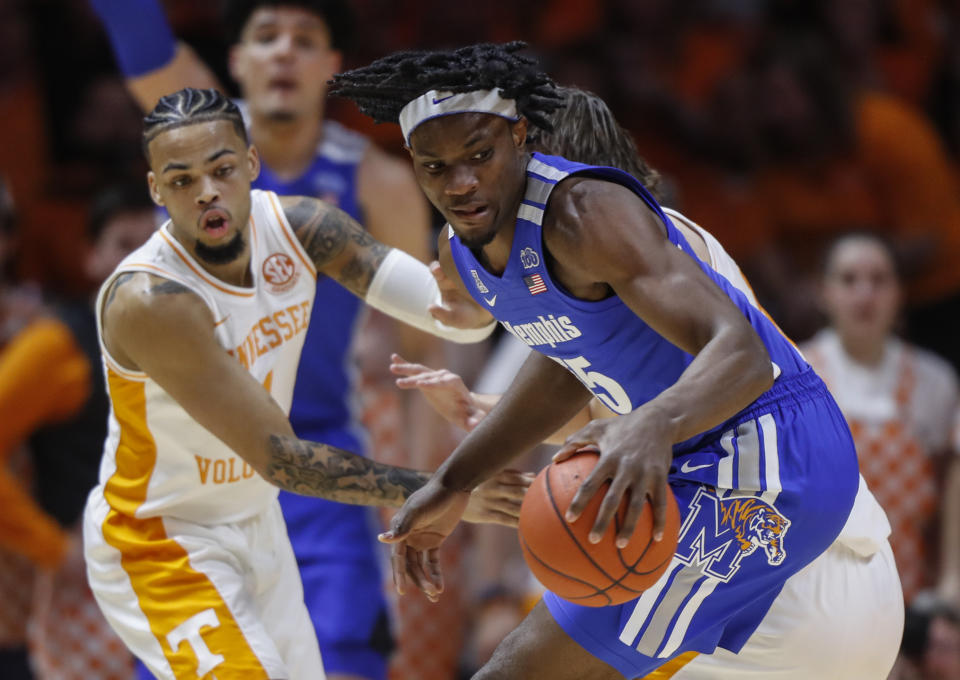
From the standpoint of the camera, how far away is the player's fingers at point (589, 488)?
267cm

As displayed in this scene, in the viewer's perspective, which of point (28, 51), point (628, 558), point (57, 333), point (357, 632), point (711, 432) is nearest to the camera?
point (628, 558)

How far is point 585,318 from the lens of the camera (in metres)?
3.24

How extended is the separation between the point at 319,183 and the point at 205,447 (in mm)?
1788

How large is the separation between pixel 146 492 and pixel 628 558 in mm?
1499

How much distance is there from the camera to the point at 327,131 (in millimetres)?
5578

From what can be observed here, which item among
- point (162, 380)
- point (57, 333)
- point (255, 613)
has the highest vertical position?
point (162, 380)

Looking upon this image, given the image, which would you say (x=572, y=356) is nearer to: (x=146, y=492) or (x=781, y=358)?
(x=781, y=358)

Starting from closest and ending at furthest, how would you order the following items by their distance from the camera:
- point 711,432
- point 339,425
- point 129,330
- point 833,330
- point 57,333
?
point 711,432 → point 129,330 → point 339,425 → point 57,333 → point 833,330

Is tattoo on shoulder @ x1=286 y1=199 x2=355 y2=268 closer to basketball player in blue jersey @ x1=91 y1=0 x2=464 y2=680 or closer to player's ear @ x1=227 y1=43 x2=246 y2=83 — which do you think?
basketball player in blue jersey @ x1=91 y1=0 x2=464 y2=680

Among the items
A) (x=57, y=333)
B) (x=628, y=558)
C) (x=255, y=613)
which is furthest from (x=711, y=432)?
(x=57, y=333)

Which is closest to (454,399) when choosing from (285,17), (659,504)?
(659,504)

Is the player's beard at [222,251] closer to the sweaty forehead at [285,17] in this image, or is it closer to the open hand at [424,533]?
the open hand at [424,533]

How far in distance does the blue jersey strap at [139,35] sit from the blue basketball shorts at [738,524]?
272cm

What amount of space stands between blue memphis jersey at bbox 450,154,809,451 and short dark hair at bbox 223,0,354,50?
92.1 inches
